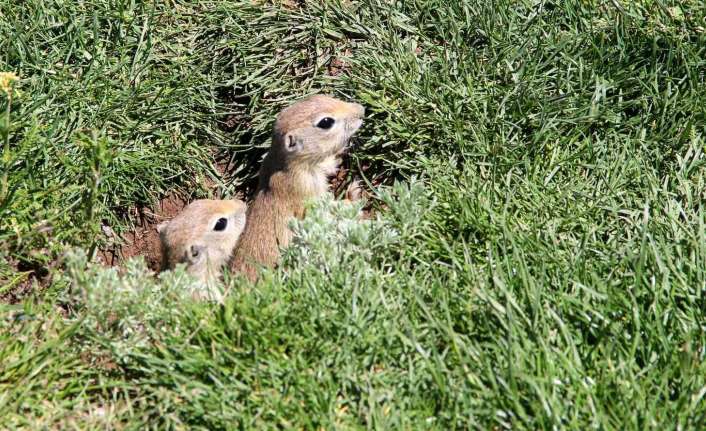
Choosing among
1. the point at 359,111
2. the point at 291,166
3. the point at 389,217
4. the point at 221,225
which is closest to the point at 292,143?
the point at 291,166

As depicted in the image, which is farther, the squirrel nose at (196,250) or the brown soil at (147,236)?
the brown soil at (147,236)

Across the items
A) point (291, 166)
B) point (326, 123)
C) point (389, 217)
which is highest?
point (326, 123)

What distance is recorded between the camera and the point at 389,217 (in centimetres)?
491

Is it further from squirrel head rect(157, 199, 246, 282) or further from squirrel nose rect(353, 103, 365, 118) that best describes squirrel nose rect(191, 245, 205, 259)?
squirrel nose rect(353, 103, 365, 118)

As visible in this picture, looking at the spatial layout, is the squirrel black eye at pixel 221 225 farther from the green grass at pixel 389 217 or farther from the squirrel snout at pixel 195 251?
the green grass at pixel 389 217

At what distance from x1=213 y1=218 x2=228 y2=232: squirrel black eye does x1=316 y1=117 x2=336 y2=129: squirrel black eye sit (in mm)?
793

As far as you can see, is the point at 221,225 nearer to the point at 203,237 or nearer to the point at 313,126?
the point at 203,237

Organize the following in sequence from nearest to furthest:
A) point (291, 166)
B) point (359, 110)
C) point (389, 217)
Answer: point (389, 217)
point (359, 110)
point (291, 166)

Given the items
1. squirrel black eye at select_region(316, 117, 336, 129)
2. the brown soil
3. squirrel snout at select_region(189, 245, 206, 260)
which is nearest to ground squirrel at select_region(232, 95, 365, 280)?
squirrel black eye at select_region(316, 117, 336, 129)

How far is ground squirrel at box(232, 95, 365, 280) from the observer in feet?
18.6

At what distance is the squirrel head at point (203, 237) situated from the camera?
546cm

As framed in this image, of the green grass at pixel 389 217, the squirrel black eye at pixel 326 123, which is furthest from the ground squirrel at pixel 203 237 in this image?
the squirrel black eye at pixel 326 123

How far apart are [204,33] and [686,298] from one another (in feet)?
12.3

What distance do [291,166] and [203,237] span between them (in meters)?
0.76
